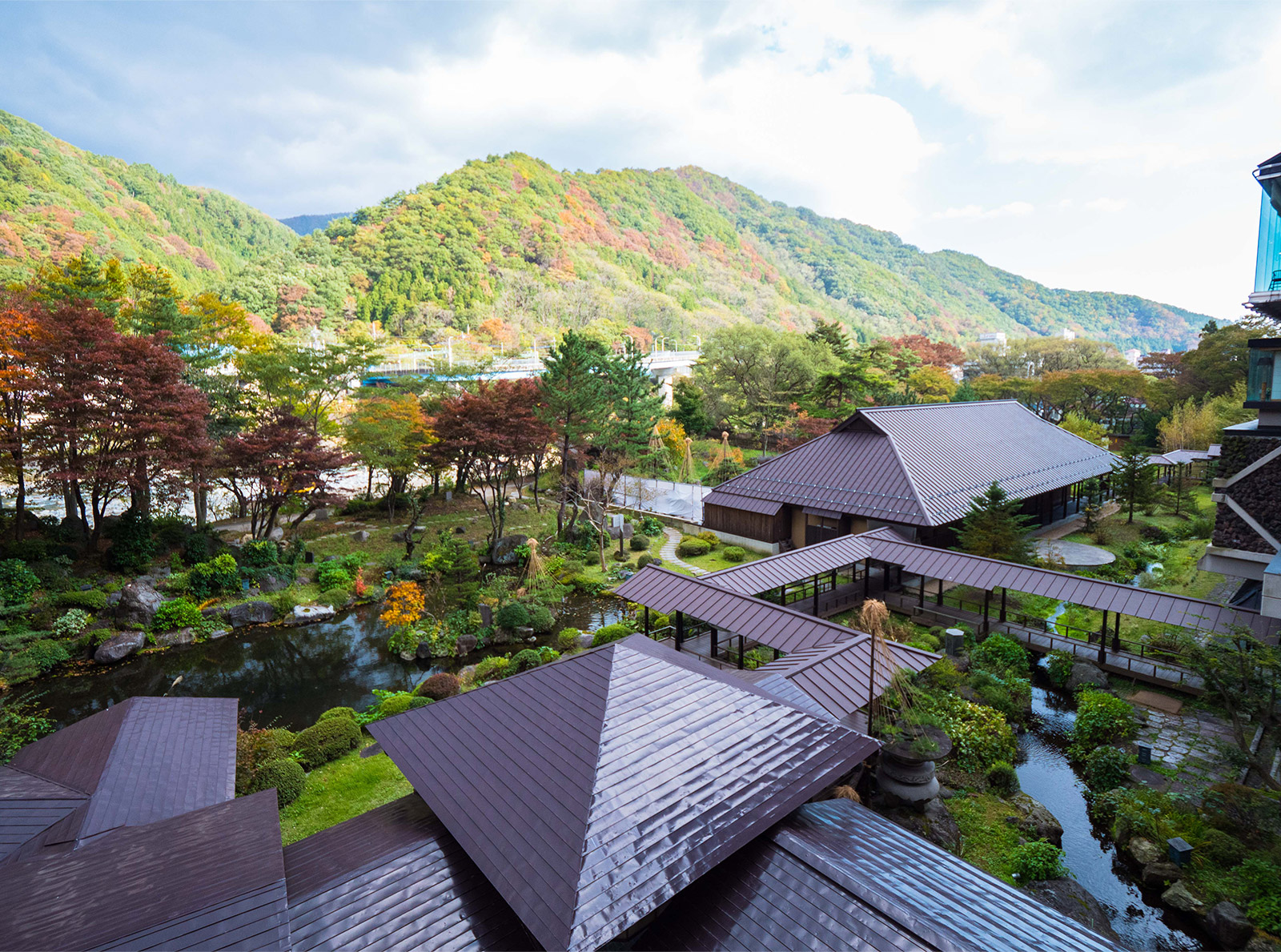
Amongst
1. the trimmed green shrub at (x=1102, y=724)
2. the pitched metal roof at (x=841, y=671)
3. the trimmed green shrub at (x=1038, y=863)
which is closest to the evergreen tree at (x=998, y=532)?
the trimmed green shrub at (x=1102, y=724)

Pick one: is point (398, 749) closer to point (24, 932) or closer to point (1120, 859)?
point (24, 932)

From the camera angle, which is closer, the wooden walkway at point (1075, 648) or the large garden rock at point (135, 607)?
the wooden walkway at point (1075, 648)

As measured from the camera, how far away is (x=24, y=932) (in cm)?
424

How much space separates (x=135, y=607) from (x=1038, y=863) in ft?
68.1

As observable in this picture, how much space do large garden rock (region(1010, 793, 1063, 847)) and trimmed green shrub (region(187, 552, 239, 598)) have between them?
2038 cm

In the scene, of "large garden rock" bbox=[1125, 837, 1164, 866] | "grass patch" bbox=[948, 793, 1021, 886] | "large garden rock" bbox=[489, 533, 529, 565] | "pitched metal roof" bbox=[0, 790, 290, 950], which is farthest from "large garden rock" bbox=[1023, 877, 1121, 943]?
"large garden rock" bbox=[489, 533, 529, 565]

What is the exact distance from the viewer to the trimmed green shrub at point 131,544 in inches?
724

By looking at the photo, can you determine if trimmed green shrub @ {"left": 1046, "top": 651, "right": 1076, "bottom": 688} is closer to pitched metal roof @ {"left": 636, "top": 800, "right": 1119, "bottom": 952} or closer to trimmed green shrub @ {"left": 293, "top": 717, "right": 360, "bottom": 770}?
pitched metal roof @ {"left": 636, "top": 800, "right": 1119, "bottom": 952}

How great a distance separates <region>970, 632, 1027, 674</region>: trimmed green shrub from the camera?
13.2 metres

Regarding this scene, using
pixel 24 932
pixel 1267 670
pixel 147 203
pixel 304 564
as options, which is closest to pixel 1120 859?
pixel 1267 670

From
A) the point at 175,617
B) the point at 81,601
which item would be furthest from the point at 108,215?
the point at 175,617

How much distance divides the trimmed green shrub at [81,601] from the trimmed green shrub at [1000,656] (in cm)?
2214

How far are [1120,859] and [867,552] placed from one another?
27.3 feet

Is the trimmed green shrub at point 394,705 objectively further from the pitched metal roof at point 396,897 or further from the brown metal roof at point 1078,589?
the brown metal roof at point 1078,589
